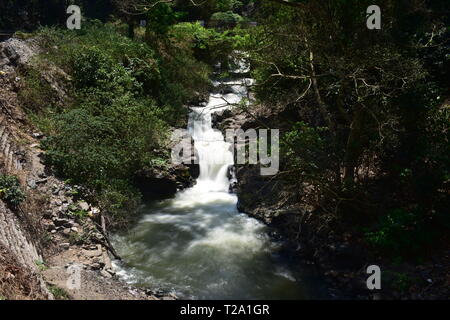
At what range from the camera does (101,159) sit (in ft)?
33.7

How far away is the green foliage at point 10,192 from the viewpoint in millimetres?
7709

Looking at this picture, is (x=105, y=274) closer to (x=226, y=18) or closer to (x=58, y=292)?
(x=58, y=292)

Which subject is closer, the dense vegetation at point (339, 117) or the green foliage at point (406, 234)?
the green foliage at point (406, 234)

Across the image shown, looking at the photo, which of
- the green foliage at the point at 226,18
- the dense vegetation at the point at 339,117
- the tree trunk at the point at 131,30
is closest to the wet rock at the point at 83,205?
the dense vegetation at the point at 339,117

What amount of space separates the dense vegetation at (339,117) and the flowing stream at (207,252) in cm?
145

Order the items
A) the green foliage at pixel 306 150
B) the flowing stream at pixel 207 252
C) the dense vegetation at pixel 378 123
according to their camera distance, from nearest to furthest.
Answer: the dense vegetation at pixel 378 123 < the flowing stream at pixel 207 252 < the green foliage at pixel 306 150

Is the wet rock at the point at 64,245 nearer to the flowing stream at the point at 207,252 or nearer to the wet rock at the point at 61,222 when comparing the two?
the wet rock at the point at 61,222

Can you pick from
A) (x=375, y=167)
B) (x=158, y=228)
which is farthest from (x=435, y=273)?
(x=158, y=228)

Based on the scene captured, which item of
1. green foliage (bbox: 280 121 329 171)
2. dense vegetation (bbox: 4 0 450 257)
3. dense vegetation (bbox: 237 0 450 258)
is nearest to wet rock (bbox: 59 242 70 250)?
dense vegetation (bbox: 4 0 450 257)

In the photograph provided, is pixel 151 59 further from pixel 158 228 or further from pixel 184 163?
pixel 158 228

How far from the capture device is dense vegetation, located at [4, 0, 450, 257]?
8180 mm

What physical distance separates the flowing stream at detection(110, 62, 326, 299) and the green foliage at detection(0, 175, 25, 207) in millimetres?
2694

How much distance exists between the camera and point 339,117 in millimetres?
11430

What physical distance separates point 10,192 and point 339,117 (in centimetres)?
894
